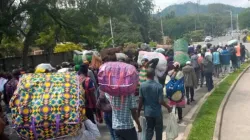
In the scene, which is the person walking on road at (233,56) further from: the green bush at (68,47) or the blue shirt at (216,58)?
the green bush at (68,47)

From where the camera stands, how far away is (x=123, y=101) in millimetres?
4812

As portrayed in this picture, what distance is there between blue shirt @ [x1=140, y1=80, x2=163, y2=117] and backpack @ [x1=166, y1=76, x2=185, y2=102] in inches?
90.5

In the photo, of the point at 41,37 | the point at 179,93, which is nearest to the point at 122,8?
the point at 41,37

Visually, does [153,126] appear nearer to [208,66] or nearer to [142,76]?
[142,76]

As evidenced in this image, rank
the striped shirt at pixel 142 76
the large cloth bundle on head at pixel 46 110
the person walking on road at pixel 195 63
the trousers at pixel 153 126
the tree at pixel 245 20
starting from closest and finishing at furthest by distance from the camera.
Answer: the large cloth bundle on head at pixel 46 110, the trousers at pixel 153 126, the striped shirt at pixel 142 76, the person walking on road at pixel 195 63, the tree at pixel 245 20

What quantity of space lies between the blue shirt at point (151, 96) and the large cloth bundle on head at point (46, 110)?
128 cm

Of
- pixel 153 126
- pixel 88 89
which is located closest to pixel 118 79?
pixel 153 126

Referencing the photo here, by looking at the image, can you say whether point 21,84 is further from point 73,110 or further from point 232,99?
point 232,99

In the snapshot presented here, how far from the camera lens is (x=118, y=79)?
15.4ft

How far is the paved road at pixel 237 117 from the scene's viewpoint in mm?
7377

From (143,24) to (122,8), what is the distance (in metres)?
42.6

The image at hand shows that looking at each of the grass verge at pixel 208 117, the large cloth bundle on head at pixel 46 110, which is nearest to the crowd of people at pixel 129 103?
the large cloth bundle on head at pixel 46 110

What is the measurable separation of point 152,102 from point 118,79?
1.17 m

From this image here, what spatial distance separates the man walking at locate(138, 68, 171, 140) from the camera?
557 cm
